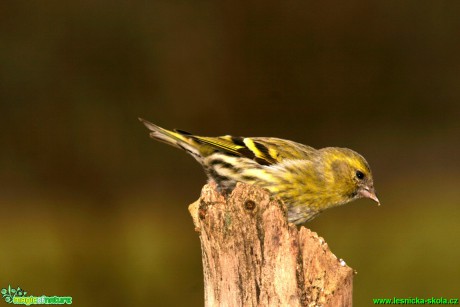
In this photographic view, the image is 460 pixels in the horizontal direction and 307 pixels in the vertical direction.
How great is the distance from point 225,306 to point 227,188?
0.66m

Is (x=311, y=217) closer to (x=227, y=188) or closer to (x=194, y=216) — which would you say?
(x=227, y=188)

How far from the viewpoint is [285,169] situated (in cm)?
237

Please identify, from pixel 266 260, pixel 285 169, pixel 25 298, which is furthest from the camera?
pixel 25 298

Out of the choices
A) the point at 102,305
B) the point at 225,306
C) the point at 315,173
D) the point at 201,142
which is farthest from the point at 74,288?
the point at 225,306

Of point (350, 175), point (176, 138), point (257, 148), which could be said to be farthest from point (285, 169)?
point (176, 138)

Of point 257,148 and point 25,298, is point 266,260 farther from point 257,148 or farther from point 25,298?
point 25,298

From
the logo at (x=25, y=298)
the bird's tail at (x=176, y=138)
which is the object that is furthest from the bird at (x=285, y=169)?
the logo at (x=25, y=298)

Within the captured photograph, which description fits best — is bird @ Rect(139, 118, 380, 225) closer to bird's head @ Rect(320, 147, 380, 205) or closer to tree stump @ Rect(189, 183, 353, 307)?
bird's head @ Rect(320, 147, 380, 205)

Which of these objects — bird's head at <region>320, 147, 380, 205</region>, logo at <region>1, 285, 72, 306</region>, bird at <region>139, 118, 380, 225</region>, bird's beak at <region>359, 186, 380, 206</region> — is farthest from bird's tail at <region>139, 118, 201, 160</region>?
logo at <region>1, 285, 72, 306</region>

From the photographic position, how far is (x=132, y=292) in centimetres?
305

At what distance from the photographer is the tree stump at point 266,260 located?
1.71 m

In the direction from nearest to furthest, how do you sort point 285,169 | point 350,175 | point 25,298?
point 285,169, point 350,175, point 25,298

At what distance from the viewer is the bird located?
7.71 ft

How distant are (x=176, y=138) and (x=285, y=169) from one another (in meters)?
0.40
